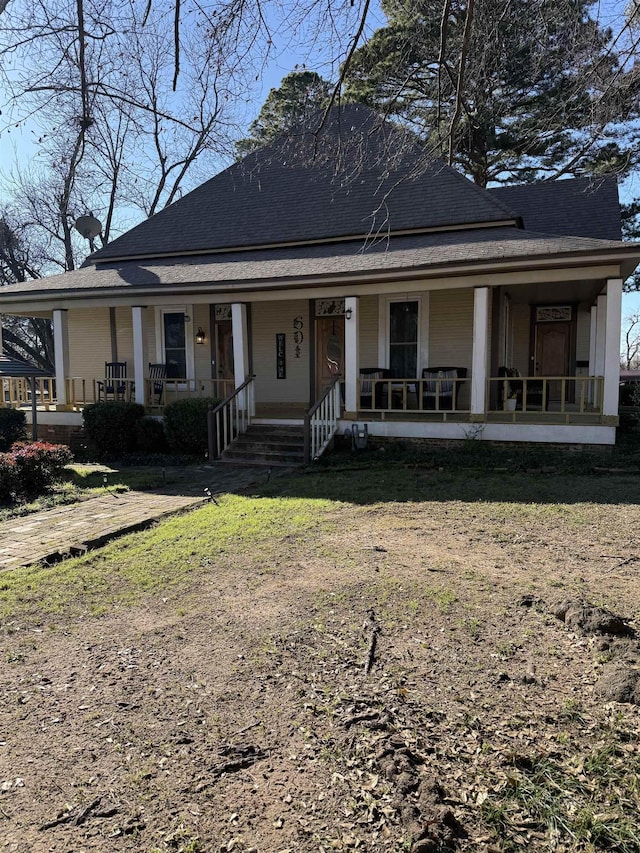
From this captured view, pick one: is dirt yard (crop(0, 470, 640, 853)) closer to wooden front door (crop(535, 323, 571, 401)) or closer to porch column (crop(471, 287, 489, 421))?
porch column (crop(471, 287, 489, 421))

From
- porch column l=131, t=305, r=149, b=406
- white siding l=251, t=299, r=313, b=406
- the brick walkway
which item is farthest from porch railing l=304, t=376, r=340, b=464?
porch column l=131, t=305, r=149, b=406

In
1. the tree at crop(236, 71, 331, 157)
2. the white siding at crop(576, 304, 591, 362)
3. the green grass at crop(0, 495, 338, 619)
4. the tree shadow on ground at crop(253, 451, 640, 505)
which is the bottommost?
the green grass at crop(0, 495, 338, 619)

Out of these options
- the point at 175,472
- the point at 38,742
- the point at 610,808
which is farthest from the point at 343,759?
the point at 175,472

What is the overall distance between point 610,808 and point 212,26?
245 inches

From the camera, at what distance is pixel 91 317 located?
15500mm

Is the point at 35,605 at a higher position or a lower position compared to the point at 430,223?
lower

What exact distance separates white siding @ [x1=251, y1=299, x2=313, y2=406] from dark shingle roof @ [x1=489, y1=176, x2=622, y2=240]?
18.1ft

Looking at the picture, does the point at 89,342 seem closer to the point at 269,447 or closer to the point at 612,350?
the point at 269,447

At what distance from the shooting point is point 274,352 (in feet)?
46.2

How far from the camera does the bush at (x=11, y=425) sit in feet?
39.6

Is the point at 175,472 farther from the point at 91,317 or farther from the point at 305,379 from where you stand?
the point at 91,317

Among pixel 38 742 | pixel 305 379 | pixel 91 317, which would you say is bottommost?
pixel 38 742

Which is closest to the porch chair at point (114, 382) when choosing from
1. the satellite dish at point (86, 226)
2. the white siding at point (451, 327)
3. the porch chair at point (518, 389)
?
the satellite dish at point (86, 226)

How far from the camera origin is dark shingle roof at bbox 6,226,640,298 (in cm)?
Answer: 948
